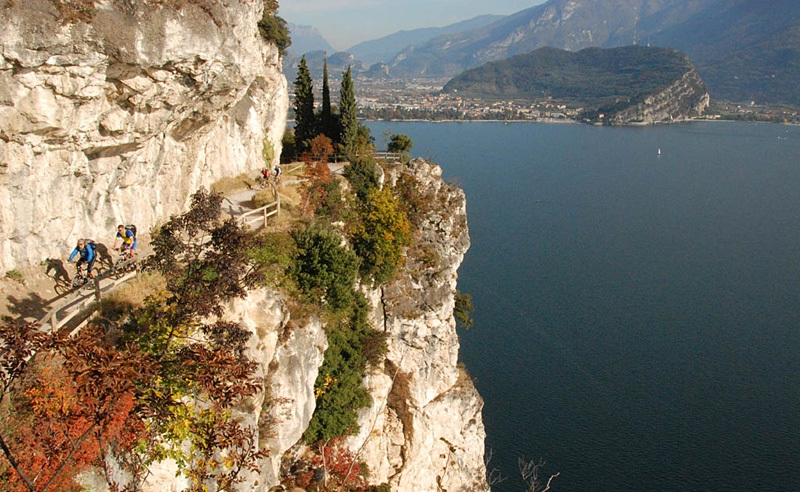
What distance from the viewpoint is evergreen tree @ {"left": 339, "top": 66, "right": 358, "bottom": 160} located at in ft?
94.0

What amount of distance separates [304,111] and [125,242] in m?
20.1

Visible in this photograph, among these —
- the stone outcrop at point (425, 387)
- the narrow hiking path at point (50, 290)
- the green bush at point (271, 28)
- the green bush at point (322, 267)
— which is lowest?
the stone outcrop at point (425, 387)

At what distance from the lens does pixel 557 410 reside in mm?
34000

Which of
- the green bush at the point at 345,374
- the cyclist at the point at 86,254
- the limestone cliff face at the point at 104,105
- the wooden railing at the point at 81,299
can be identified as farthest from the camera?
the green bush at the point at 345,374

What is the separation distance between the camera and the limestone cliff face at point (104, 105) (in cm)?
1140

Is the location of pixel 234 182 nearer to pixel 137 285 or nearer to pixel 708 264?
pixel 137 285

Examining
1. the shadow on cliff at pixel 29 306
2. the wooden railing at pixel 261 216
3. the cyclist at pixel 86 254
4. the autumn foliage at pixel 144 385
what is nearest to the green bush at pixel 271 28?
the wooden railing at pixel 261 216

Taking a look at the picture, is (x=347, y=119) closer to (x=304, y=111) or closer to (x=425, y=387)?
(x=304, y=111)

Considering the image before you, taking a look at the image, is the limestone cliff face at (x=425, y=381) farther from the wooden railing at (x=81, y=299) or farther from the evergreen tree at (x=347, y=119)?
the wooden railing at (x=81, y=299)

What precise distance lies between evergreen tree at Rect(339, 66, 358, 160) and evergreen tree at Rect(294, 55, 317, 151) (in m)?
3.43

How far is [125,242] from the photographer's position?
14188 millimetres

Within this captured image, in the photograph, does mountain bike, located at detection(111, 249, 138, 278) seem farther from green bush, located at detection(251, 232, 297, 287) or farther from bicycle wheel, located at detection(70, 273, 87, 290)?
green bush, located at detection(251, 232, 297, 287)

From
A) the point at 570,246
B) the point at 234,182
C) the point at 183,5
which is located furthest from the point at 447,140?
the point at 183,5

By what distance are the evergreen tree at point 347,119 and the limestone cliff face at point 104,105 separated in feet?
35.8
